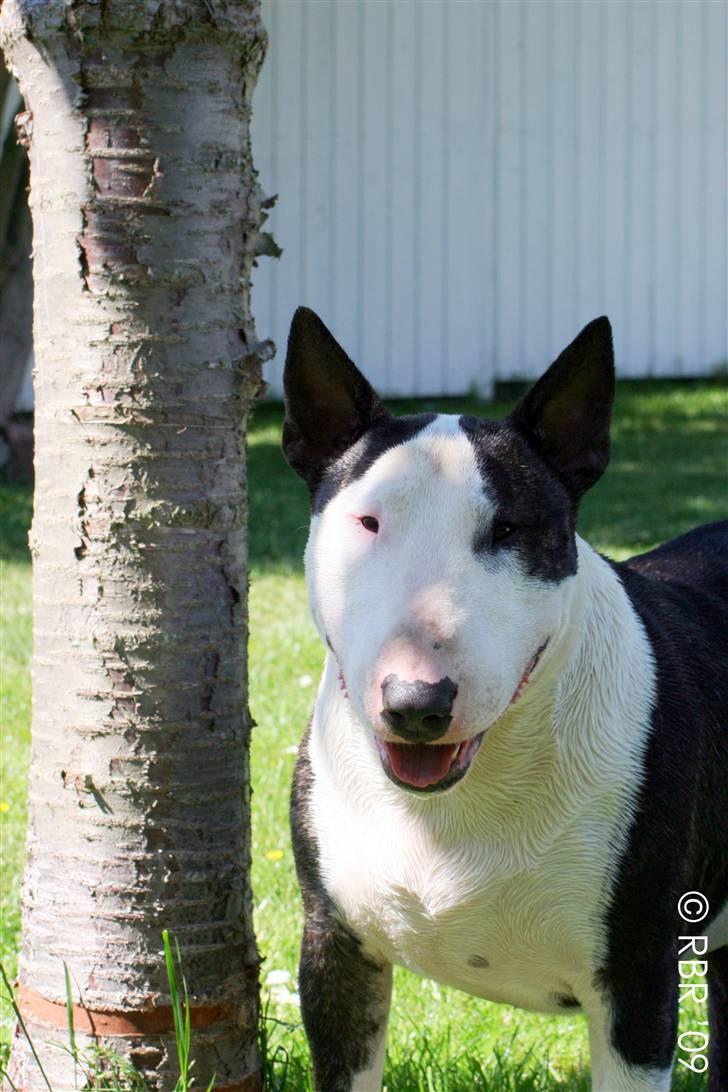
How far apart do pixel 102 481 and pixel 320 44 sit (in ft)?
37.4

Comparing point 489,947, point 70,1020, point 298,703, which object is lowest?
point 298,703

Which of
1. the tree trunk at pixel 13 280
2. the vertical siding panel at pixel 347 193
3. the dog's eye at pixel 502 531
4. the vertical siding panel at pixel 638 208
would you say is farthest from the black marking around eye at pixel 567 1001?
the vertical siding panel at pixel 638 208

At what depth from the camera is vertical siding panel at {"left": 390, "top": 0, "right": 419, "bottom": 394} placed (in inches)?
539

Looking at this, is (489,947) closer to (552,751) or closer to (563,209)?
(552,751)

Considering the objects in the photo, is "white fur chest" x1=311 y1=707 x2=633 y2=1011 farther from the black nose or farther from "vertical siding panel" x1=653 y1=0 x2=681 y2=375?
"vertical siding panel" x1=653 y1=0 x2=681 y2=375

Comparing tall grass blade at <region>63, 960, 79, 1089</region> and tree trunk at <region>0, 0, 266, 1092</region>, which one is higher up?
tree trunk at <region>0, 0, 266, 1092</region>

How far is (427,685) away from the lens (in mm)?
2234

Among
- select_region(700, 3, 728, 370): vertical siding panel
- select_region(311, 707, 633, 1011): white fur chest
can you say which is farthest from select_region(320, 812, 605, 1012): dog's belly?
select_region(700, 3, 728, 370): vertical siding panel

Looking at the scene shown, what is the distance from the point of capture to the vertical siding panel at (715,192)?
14.1 meters

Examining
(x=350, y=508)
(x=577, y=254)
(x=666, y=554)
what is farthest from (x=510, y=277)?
(x=350, y=508)

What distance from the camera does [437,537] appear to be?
8.04ft

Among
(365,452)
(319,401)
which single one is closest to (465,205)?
(319,401)

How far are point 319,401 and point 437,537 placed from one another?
0.48 m

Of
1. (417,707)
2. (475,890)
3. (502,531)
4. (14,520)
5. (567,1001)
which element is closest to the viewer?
(417,707)
